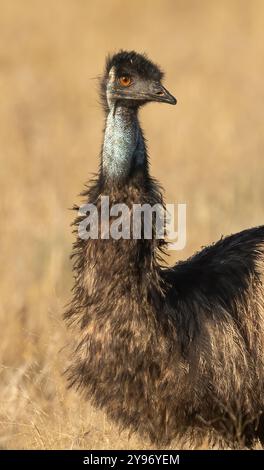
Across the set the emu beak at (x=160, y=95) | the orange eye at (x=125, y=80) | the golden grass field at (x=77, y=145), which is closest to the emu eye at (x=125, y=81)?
the orange eye at (x=125, y=80)

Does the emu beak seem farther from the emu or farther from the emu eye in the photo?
the emu eye

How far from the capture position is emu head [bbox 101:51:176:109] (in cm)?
634

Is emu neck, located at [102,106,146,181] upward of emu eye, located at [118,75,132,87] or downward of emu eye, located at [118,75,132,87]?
downward

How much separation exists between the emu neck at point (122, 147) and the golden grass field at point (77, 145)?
122cm

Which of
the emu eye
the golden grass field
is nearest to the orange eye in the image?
the emu eye

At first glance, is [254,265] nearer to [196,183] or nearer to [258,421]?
[258,421]

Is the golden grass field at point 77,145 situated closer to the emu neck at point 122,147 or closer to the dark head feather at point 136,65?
the emu neck at point 122,147

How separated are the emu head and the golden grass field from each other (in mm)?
1468

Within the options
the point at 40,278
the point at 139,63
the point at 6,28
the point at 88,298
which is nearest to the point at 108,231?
the point at 88,298

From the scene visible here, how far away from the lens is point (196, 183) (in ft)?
43.1

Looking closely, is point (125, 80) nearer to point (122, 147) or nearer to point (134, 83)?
point (134, 83)

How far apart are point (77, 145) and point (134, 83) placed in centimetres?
811

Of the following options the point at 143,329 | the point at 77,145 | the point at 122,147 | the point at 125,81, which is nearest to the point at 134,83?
the point at 125,81

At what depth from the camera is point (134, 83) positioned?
6.36 metres
